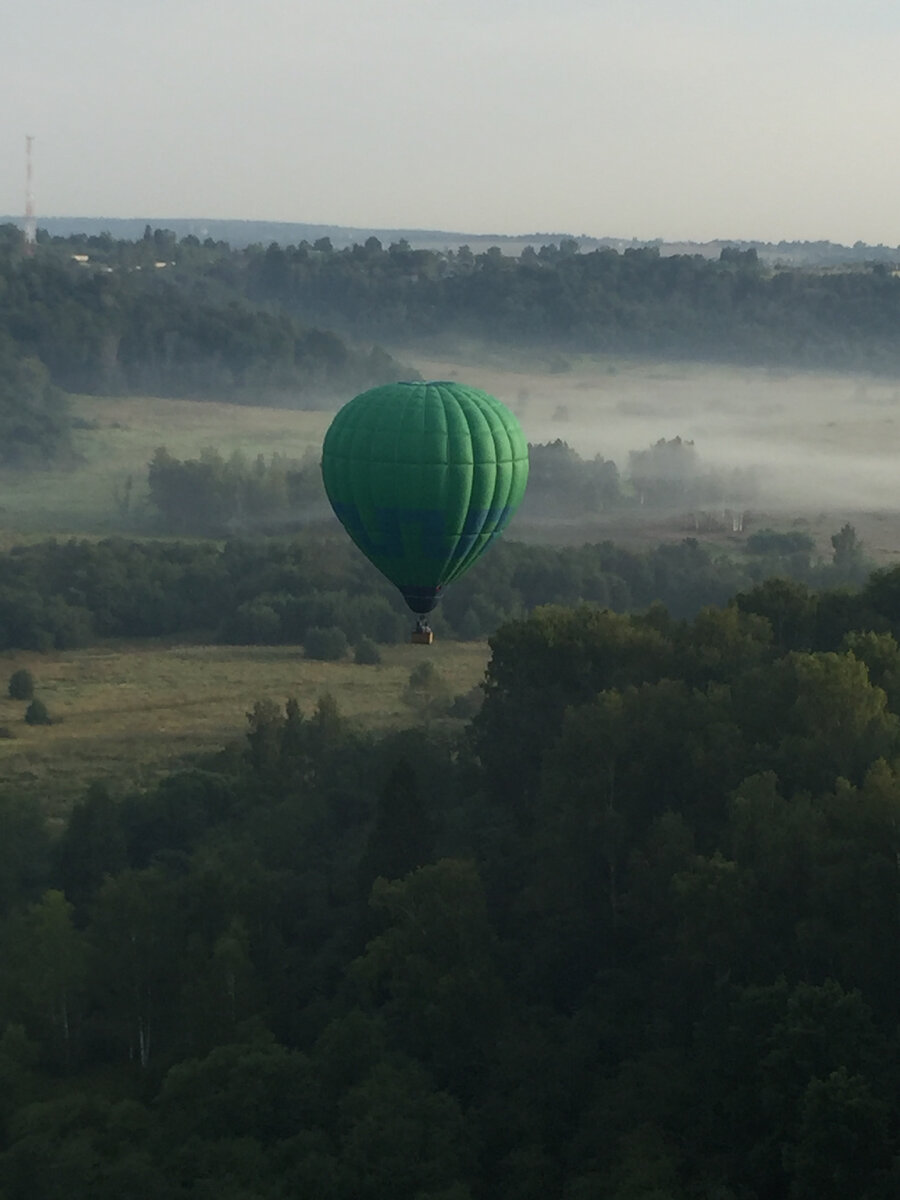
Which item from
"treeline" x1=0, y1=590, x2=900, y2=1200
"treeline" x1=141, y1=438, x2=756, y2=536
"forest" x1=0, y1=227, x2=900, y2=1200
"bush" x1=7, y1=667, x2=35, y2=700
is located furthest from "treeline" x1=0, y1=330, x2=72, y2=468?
"treeline" x1=0, y1=590, x2=900, y2=1200

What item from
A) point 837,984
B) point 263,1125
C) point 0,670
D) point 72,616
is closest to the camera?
point 837,984

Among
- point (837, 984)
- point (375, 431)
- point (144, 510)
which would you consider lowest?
point (144, 510)

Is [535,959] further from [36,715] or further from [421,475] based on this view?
[36,715]

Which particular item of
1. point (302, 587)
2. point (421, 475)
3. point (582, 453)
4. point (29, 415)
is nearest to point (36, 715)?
point (302, 587)

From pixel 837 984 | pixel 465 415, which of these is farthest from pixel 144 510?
pixel 837 984

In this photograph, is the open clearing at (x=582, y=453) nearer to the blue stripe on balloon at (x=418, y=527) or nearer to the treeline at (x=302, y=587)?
the treeline at (x=302, y=587)

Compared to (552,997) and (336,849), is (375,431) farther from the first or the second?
(552,997)
